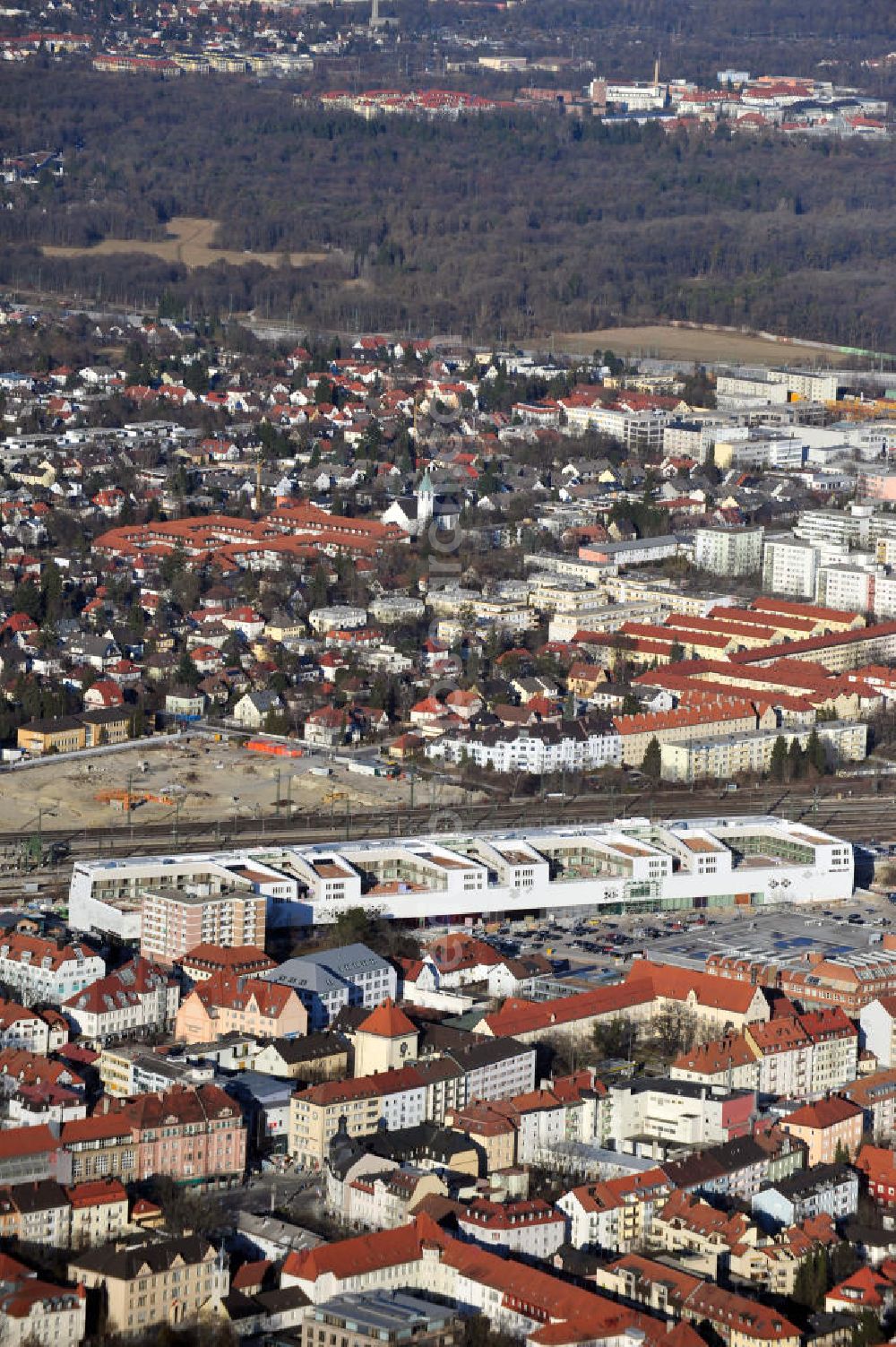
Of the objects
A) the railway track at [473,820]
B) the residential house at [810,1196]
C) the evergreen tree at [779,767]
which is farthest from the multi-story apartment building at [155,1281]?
the evergreen tree at [779,767]

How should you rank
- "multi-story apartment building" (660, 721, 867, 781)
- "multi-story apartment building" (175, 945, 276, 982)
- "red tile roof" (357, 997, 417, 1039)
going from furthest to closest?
"multi-story apartment building" (660, 721, 867, 781), "multi-story apartment building" (175, 945, 276, 982), "red tile roof" (357, 997, 417, 1039)

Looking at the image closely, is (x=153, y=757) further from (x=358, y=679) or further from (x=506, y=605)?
(x=506, y=605)

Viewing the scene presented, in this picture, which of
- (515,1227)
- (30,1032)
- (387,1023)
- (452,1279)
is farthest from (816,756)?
(452,1279)

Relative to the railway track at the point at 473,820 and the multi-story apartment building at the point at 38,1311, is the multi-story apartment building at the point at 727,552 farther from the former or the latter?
the multi-story apartment building at the point at 38,1311

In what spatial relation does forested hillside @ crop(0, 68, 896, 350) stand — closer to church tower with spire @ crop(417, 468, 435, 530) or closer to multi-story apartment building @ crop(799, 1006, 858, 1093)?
church tower with spire @ crop(417, 468, 435, 530)

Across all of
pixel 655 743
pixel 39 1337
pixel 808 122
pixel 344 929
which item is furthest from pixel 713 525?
pixel 808 122

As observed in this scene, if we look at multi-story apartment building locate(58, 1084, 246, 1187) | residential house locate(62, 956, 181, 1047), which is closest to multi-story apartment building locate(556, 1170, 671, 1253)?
multi-story apartment building locate(58, 1084, 246, 1187)

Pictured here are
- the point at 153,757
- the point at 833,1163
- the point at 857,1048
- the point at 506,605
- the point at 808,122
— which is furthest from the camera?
the point at 808,122
